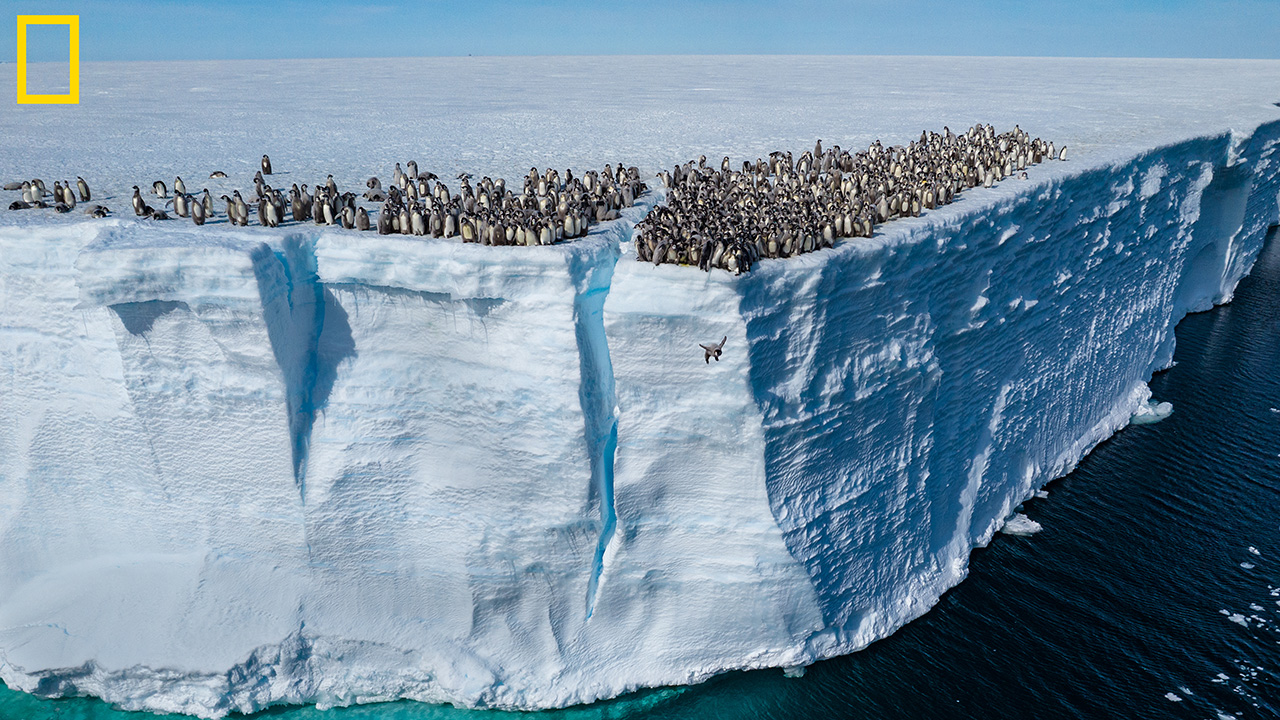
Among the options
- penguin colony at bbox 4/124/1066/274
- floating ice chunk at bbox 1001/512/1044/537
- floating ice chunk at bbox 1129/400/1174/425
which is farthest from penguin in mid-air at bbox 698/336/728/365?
floating ice chunk at bbox 1129/400/1174/425

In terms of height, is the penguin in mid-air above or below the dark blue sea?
above

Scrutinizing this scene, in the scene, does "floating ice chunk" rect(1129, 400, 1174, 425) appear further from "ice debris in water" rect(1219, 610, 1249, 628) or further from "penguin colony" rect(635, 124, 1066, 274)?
"ice debris in water" rect(1219, 610, 1249, 628)

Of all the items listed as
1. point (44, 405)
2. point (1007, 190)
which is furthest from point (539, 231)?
point (1007, 190)

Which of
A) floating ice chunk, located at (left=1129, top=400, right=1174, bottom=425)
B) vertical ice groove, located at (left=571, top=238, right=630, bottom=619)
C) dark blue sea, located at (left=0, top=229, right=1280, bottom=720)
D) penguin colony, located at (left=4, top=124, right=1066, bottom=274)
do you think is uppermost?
penguin colony, located at (left=4, top=124, right=1066, bottom=274)

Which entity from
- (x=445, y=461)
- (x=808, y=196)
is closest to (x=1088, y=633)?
(x=808, y=196)

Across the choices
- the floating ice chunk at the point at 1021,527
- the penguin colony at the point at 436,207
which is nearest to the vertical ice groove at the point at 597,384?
the penguin colony at the point at 436,207

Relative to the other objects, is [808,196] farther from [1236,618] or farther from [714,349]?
[1236,618]

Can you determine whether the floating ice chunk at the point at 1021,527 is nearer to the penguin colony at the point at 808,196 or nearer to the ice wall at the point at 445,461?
the ice wall at the point at 445,461

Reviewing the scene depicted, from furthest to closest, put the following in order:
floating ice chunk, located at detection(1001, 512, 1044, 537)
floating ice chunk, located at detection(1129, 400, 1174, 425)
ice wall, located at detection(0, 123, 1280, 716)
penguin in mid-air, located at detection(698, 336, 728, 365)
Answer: floating ice chunk, located at detection(1129, 400, 1174, 425) < floating ice chunk, located at detection(1001, 512, 1044, 537) < ice wall, located at detection(0, 123, 1280, 716) < penguin in mid-air, located at detection(698, 336, 728, 365)

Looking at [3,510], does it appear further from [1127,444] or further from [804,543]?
[1127,444]
